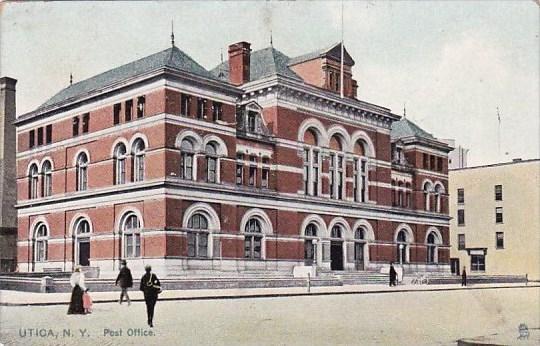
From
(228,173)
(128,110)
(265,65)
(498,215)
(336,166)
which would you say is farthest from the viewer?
(336,166)

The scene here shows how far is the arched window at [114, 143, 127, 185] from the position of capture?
6781 millimetres

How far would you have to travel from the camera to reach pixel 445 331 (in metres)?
7.45

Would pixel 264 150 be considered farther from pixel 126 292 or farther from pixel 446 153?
pixel 126 292

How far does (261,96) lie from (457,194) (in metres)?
2.38

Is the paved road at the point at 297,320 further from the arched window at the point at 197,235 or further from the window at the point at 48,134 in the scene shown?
the window at the point at 48,134

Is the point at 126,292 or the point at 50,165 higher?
the point at 50,165

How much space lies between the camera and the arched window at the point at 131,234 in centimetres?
693

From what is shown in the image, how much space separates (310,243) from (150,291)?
243 cm

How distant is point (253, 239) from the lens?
7.82 meters

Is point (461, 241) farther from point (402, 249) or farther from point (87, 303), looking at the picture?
point (87, 303)

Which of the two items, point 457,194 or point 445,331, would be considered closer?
point 445,331

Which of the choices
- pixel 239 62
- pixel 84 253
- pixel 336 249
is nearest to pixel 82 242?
pixel 84 253

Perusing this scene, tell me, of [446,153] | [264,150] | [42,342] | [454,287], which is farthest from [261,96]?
[42,342]

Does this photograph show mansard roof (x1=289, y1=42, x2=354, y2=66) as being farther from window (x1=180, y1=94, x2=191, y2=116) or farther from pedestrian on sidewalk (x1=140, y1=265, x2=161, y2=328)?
pedestrian on sidewalk (x1=140, y1=265, x2=161, y2=328)
